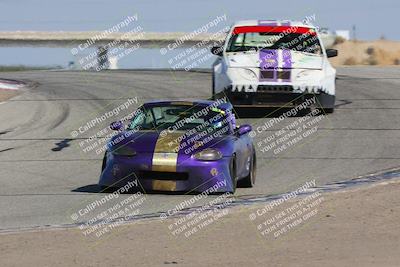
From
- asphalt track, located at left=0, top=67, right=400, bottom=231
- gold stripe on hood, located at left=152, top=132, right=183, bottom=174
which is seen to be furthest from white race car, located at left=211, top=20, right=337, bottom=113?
gold stripe on hood, located at left=152, top=132, right=183, bottom=174

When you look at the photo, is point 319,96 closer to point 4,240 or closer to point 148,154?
point 148,154

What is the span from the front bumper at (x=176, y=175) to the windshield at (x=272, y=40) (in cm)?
739

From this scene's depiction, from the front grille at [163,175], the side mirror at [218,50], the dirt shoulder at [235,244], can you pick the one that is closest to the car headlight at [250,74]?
the side mirror at [218,50]

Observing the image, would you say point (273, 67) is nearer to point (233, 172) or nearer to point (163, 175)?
point (233, 172)

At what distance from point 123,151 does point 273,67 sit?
22.8 feet

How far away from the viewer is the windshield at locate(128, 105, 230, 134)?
11.5 meters

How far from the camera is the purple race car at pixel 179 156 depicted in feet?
35.2

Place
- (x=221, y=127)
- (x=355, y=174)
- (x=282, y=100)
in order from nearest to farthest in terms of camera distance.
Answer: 1. (x=221, y=127)
2. (x=355, y=174)
3. (x=282, y=100)

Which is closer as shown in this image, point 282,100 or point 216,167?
point 216,167

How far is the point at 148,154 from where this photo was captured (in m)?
10.8

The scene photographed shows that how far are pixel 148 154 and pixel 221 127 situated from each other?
1238 millimetres

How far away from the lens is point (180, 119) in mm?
11695

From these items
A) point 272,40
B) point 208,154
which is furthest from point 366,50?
point 208,154

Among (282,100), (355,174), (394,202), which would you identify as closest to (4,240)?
(394,202)
